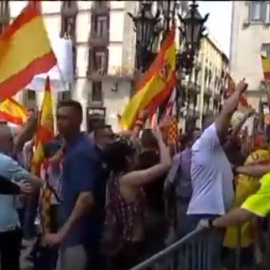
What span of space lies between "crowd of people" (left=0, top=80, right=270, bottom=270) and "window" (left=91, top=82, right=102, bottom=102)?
46035 millimetres

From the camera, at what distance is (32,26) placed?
660 centimetres

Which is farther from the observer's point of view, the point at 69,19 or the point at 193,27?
the point at 69,19

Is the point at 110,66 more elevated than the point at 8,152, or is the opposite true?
the point at 110,66

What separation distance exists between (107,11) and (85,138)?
4998 cm

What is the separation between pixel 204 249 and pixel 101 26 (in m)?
50.8

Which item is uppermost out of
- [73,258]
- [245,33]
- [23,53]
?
[245,33]

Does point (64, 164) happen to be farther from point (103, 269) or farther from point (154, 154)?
point (154, 154)

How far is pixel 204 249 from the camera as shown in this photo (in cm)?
521

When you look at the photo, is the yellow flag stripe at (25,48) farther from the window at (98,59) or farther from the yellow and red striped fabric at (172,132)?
the window at (98,59)

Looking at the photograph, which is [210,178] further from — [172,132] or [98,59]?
[98,59]

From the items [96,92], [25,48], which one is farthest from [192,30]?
[96,92]

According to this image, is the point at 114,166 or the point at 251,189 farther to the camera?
the point at 251,189

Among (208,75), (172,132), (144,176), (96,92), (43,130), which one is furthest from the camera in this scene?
(208,75)

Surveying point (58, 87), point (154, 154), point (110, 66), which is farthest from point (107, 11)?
point (154, 154)
